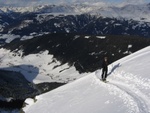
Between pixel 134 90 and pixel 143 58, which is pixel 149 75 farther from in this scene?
pixel 143 58

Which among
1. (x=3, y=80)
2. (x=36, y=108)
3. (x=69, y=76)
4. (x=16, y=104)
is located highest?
(x=36, y=108)

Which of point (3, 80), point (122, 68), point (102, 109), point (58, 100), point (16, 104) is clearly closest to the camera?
point (102, 109)

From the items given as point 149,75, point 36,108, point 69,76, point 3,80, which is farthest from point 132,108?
point 69,76

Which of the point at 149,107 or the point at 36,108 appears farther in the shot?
the point at 36,108

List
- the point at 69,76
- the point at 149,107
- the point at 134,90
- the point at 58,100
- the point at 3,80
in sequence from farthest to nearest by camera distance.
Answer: the point at 69,76, the point at 3,80, the point at 58,100, the point at 134,90, the point at 149,107

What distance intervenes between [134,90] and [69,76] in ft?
513

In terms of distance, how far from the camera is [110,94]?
35875 mm

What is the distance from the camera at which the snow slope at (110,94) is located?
31.4 meters

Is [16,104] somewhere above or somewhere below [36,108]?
below

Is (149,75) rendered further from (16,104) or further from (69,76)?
(69,76)

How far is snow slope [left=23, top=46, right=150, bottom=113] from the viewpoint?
31.4m

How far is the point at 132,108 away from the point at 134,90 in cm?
605

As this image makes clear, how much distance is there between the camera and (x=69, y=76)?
191000mm

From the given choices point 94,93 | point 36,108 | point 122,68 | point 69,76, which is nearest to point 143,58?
point 122,68
